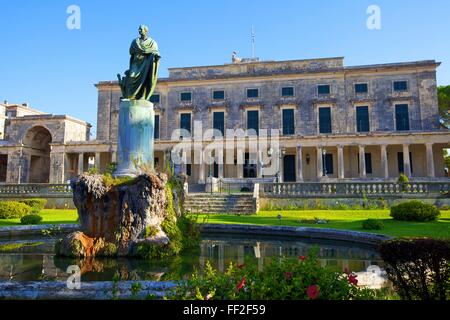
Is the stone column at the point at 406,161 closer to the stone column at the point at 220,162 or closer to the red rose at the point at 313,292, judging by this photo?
the stone column at the point at 220,162

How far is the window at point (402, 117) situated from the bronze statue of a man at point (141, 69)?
3305 centimetres

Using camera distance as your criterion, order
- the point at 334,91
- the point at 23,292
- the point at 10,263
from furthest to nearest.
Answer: the point at 334,91 < the point at 10,263 < the point at 23,292

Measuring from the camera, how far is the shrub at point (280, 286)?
11.1 feet

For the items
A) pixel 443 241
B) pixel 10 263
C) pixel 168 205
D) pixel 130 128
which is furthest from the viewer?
pixel 130 128

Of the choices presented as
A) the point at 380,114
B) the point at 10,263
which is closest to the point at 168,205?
the point at 10,263

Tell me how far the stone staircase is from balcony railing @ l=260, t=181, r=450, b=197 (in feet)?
5.69

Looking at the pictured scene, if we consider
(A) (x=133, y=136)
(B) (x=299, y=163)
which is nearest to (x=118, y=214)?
(A) (x=133, y=136)

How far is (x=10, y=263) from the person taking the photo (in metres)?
7.04

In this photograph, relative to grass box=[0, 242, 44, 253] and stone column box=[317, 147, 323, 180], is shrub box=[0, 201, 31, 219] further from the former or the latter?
stone column box=[317, 147, 323, 180]

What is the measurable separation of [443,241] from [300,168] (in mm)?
31409

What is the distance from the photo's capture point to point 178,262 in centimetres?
729

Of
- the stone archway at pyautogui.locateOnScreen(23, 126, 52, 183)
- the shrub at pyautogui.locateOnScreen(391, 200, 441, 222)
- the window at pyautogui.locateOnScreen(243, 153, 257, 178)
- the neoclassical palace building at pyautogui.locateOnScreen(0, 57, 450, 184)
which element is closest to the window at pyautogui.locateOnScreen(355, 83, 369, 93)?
the neoclassical palace building at pyautogui.locateOnScreen(0, 57, 450, 184)

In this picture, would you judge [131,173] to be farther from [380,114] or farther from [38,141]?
[38,141]

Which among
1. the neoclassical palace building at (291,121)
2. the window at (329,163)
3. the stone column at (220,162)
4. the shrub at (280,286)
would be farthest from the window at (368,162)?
the shrub at (280,286)
